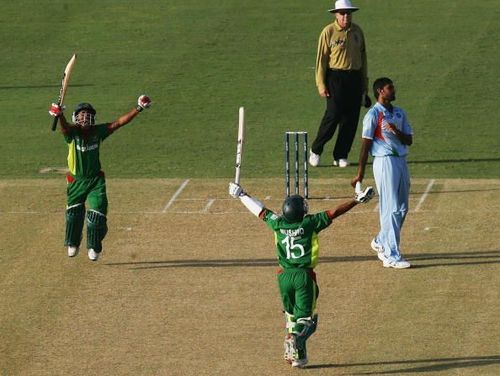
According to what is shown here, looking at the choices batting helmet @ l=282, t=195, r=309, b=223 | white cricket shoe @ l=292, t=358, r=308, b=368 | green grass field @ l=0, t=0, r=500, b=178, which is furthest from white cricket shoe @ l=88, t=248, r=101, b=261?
green grass field @ l=0, t=0, r=500, b=178

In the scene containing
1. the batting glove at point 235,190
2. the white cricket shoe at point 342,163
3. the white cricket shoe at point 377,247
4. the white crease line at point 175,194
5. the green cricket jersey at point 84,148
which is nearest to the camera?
the batting glove at point 235,190

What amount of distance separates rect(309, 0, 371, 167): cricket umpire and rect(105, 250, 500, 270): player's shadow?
512 cm

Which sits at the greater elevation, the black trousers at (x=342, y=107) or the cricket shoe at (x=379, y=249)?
the black trousers at (x=342, y=107)

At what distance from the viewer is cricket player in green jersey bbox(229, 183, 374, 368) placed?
15.3m

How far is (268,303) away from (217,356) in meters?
1.90

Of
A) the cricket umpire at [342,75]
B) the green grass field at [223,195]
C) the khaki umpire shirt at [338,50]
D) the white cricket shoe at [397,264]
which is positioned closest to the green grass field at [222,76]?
the green grass field at [223,195]

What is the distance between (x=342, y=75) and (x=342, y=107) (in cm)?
51

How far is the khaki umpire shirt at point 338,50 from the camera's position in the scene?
2392 cm

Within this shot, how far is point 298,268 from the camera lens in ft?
50.6

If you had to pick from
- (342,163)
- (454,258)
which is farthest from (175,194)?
(454,258)

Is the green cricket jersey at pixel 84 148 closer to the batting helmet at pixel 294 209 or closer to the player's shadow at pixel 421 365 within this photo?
the batting helmet at pixel 294 209

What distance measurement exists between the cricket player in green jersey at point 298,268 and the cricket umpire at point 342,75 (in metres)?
8.69

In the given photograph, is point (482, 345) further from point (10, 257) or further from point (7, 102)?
point (7, 102)

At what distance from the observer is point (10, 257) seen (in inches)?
774
